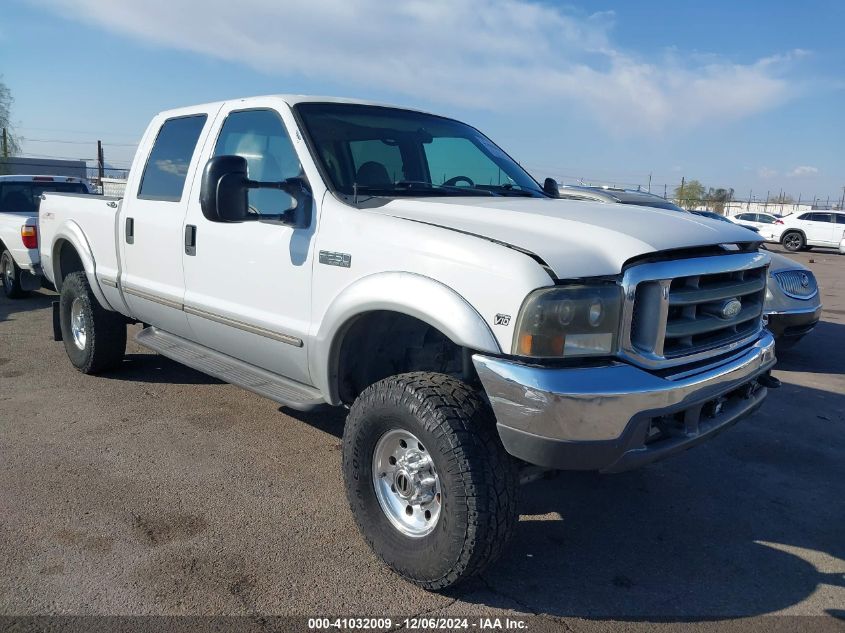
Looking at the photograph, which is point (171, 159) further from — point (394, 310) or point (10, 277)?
point (10, 277)

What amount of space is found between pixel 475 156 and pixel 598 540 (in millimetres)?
2404

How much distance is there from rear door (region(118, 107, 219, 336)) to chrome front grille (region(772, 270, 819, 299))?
534 centimetres

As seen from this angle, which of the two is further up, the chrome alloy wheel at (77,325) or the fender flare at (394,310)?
the fender flare at (394,310)

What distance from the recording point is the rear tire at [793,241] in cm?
2460

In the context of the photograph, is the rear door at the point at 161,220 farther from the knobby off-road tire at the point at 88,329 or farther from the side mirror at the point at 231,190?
the side mirror at the point at 231,190

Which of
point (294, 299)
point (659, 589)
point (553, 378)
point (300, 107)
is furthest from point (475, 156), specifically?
point (659, 589)

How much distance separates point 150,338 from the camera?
16.1ft

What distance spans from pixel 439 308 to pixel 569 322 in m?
0.50

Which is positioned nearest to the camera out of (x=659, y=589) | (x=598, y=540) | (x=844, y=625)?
(x=844, y=625)

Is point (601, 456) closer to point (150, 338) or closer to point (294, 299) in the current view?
point (294, 299)

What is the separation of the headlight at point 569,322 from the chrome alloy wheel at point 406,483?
69 cm

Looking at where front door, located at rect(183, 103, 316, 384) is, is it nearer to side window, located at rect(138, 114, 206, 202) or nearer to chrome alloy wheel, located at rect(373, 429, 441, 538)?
side window, located at rect(138, 114, 206, 202)

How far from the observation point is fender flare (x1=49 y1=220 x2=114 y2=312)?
538cm

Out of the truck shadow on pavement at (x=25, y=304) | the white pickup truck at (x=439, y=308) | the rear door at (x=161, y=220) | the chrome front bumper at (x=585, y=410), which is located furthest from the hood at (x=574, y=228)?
the truck shadow on pavement at (x=25, y=304)
